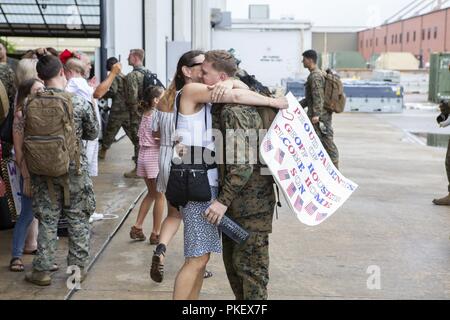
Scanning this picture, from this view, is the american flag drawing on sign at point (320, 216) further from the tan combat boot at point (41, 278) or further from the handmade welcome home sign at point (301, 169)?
the tan combat boot at point (41, 278)

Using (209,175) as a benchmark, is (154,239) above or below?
below

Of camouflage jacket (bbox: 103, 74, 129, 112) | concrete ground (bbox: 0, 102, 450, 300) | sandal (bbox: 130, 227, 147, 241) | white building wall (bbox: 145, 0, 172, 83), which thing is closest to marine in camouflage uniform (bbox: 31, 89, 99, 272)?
concrete ground (bbox: 0, 102, 450, 300)

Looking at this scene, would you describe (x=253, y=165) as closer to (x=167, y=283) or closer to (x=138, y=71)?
(x=167, y=283)

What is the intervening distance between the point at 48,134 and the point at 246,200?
173cm

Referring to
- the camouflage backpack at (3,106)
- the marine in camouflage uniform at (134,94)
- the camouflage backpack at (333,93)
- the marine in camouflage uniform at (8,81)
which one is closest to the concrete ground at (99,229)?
the marine in camouflage uniform at (134,94)

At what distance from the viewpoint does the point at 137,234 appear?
6.26 metres

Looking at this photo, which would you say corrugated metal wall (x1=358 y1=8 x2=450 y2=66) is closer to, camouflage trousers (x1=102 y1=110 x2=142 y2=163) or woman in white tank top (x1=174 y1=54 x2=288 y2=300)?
camouflage trousers (x1=102 y1=110 x2=142 y2=163)

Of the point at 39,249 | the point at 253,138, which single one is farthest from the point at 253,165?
the point at 39,249

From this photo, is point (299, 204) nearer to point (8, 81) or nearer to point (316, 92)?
point (8, 81)

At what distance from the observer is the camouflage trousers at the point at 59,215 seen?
488 centimetres

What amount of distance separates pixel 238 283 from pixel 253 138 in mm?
919

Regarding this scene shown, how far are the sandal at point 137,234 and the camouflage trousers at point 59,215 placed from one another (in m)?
1.16

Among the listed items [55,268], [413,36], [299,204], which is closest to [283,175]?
[299,204]

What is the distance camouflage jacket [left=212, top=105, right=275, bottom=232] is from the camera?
365cm
